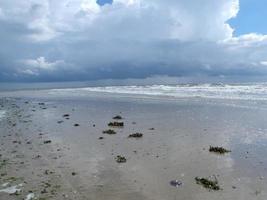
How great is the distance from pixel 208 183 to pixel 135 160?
11.6 ft

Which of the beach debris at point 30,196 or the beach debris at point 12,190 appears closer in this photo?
the beach debris at point 30,196

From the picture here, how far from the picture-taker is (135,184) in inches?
400

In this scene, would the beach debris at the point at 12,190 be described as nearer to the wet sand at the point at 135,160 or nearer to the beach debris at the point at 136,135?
the wet sand at the point at 135,160

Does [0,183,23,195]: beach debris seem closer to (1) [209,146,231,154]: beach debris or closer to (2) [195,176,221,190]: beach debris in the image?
(2) [195,176,221,190]: beach debris

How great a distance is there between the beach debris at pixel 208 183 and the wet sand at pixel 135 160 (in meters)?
0.19

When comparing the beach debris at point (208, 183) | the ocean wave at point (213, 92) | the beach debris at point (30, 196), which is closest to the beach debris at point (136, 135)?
the beach debris at point (208, 183)

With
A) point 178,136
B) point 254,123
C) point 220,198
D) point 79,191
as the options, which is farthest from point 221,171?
point 254,123

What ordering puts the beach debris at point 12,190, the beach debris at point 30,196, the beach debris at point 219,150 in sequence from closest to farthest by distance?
the beach debris at point 30,196 < the beach debris at point 12,190 < the beach debris at point 219,150

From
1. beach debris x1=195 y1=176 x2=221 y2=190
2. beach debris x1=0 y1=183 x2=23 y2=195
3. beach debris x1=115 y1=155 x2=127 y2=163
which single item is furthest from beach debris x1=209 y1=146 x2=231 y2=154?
beach debris x1=0 y1=183 x2=23 y2=195

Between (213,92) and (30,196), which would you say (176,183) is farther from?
(213,92)

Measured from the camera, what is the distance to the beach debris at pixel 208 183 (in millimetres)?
9826

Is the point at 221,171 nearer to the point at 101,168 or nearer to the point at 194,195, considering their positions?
the point at 194,195

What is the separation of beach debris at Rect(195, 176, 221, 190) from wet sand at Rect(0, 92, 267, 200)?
187 millimetres

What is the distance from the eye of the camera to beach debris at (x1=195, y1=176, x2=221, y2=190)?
983cm
